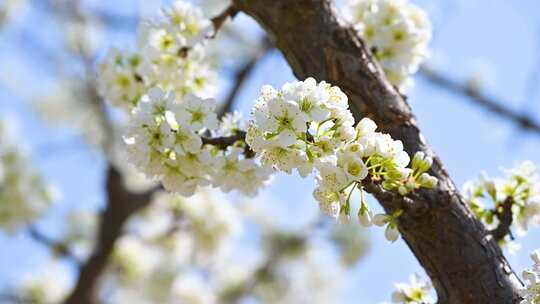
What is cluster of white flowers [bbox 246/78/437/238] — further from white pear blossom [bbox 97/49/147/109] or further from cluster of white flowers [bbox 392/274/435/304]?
white pear blossom [bbox 97/49/147/109]

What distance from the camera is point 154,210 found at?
641 cm

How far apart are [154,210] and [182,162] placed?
4.48 metres

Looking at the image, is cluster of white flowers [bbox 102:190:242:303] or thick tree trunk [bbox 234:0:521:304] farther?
cluster of white flowers [bbox 102:190:242:303]

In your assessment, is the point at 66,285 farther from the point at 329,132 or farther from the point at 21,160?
the point at 329,132

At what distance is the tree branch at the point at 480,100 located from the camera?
20.0 ft

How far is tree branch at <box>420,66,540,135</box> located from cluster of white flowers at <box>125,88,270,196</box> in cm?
444

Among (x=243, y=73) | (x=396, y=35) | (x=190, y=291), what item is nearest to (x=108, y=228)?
(x=243, y=73)

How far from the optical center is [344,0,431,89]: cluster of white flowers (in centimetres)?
254

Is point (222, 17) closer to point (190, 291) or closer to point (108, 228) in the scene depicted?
point (108, 228)

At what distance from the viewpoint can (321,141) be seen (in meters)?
1.58

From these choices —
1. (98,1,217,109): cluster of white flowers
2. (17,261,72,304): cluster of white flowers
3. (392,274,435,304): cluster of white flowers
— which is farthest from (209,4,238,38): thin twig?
(17,261,72,304): cluster of white flowers

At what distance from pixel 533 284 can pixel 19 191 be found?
4.17 meters

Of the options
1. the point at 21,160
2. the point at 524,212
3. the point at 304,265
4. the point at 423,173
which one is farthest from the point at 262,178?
the point at 304,265

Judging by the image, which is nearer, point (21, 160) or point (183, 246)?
point (21, 160)
